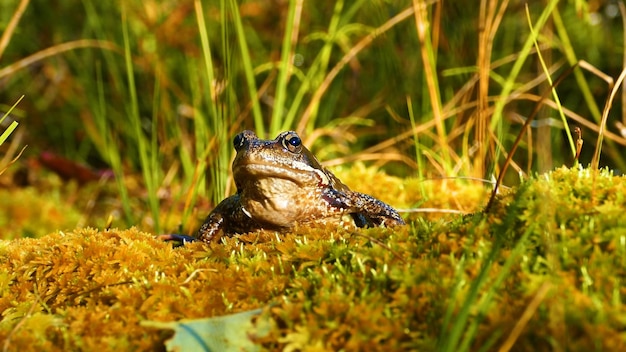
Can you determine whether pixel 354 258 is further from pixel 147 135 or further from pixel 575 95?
pixel 575 95

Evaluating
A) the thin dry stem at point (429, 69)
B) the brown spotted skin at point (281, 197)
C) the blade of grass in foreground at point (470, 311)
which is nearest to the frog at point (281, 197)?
the brown spotted skin at point (281, 197)

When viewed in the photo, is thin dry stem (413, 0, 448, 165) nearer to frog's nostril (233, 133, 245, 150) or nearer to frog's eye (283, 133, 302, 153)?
frog's eye (283, 133, 302, 153)

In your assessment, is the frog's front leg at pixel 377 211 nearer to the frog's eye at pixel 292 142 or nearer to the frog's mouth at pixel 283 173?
the frog's mouth at pixel 283 173

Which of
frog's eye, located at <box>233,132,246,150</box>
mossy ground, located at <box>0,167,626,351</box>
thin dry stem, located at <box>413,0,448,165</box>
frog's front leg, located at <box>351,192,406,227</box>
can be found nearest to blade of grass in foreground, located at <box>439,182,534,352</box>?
mossy ground, located at <box>0,167,626,351</box>

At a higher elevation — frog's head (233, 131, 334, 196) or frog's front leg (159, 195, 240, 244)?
frog's head (233, 131, 334, 196)

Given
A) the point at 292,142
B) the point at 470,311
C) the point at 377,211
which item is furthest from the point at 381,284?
the point at 292,142

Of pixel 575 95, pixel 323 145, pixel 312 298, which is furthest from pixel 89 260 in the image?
pixel 575 95
